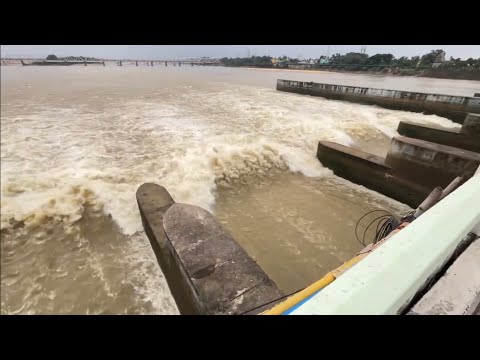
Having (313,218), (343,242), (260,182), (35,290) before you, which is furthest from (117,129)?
(343,242)

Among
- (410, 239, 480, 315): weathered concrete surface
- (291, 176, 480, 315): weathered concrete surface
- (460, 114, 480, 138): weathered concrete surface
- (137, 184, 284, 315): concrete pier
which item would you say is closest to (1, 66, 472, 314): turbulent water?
(137, 184, 284, 315): concrete pier

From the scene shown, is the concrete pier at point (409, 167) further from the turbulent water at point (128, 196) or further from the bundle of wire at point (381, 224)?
the bundle of wire at point (381, 224)

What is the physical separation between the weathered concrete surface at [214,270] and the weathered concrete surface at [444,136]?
31.9ft

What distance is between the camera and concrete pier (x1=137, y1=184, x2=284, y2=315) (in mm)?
2275

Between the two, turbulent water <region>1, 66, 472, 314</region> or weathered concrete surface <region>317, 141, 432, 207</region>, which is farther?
weathered concrete surface <region>317, 141, 432, 207</region>

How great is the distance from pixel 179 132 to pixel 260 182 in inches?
156

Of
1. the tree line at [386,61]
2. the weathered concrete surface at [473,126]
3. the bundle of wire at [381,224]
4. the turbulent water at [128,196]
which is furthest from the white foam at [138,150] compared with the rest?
the tree line at [386,61]

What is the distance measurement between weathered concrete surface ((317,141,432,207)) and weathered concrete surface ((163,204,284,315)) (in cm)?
502

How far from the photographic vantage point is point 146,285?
3.50 metres

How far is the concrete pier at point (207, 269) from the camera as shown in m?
2.28

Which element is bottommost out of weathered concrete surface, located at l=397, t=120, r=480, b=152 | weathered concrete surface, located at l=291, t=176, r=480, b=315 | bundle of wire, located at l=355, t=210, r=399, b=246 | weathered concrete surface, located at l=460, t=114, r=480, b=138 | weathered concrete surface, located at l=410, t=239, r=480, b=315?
bundle of wire, located at l=355, t=210, r=399, b=246

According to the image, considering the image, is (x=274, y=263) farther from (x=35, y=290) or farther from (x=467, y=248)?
(x=35, y=290)

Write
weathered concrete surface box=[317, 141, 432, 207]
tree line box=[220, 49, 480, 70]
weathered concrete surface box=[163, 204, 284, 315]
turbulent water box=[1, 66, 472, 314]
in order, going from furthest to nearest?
tree line box=[220, 49, 480, 70]
weathered concrete surface box=[317, 141, 432, 207]
turbulent water box=[1, 66, 472, 314]
weathered concrete surface box=[163, 204, 284, 315]

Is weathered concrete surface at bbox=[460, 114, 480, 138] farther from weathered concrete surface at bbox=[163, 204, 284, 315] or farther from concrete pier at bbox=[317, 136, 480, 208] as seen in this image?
weathered concrete surface at bbox=[163, 204, 284, 315]
